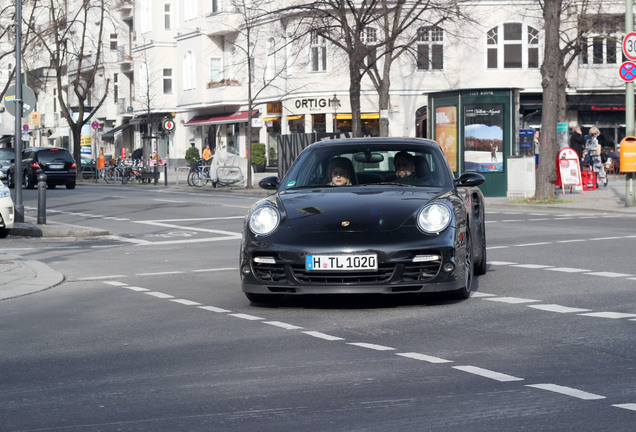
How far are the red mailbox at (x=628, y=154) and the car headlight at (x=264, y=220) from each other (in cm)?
1635

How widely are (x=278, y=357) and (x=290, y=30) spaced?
49.7 m

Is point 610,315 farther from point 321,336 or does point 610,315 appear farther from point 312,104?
point 312,104

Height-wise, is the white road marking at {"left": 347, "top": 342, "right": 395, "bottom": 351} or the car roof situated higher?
the car roof

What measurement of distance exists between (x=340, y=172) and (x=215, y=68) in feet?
181

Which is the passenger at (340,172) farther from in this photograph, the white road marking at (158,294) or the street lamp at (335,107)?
the street lamp at (335,107)

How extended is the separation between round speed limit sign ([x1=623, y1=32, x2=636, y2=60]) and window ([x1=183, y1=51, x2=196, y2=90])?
43.6 m

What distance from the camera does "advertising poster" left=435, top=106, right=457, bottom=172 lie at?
31000mm

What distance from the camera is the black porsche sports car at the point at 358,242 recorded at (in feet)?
29.5

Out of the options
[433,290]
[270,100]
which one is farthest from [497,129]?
[270,100]

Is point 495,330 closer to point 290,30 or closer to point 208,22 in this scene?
point 290,30

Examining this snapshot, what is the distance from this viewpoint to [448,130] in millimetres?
31250

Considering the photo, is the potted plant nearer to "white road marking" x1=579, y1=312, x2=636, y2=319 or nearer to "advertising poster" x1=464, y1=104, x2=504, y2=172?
"advertising poster" x1=464, y1=104, x2=504, y2=172

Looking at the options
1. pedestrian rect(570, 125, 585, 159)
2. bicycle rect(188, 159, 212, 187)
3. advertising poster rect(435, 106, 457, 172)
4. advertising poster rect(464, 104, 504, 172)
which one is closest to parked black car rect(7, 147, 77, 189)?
bicycle rect(188, 159, 212, 187)

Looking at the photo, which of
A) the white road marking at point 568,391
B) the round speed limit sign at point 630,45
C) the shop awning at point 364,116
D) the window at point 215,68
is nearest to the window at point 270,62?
the shop awning at point 364,116
